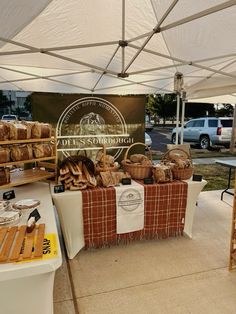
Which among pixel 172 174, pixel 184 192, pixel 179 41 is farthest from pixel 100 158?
pixel 179 41

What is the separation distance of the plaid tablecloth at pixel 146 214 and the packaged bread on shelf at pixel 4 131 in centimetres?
86

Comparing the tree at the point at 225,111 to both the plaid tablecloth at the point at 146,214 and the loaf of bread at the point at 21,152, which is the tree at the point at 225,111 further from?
the loaf of bread at the point at 21,152

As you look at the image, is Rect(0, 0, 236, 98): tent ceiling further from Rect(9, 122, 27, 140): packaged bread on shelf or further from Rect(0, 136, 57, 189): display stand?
Rect(0, 136, 57, 189): display stand

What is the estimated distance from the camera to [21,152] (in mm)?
2137

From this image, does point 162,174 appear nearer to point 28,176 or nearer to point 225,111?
point 28,176

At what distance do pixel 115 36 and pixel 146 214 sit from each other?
83.0 inches

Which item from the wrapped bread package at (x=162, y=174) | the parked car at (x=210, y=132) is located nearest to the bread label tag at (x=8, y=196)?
the wrapped bread package at (x=162, y=174)

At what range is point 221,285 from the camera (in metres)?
2.13

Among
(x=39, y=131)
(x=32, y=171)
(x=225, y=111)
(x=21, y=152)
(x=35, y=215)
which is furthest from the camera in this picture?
(x=225, y=111)

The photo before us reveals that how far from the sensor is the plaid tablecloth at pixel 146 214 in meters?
2.41

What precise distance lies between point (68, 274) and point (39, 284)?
3.77ft

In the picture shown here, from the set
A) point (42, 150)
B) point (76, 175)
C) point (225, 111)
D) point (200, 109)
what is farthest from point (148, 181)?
point (225, 111)

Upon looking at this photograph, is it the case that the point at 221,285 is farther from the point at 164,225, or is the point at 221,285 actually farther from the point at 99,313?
the point at 99,313

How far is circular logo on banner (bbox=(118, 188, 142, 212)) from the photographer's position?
2.46 meters
